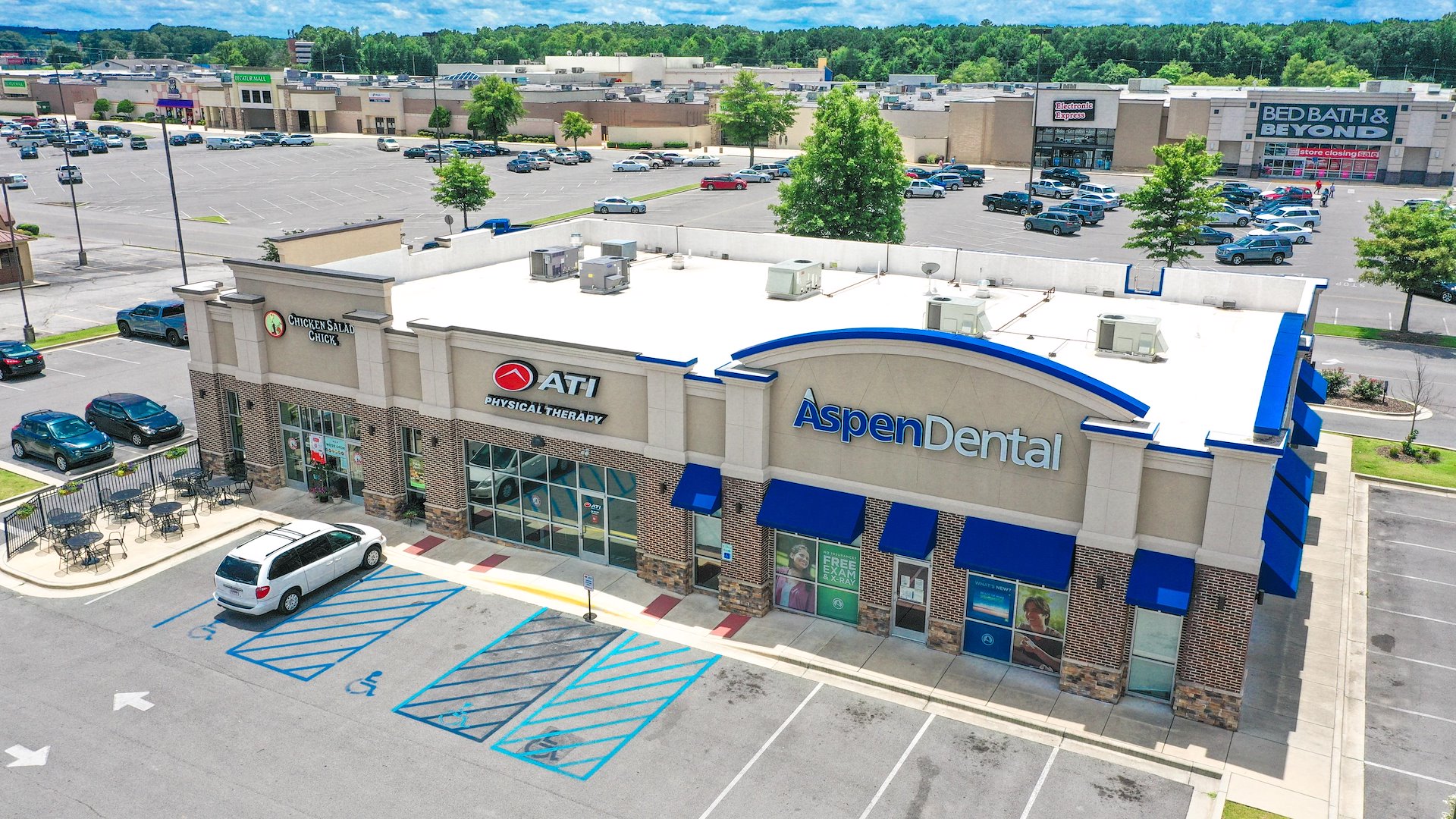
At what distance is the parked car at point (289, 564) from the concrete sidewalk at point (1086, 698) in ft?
4.97

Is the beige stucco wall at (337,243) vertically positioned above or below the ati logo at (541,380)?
above

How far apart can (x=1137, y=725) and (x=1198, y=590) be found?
321 centimetres

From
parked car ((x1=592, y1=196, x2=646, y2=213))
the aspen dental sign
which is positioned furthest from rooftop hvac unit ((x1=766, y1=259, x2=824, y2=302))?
parked car ((x1=592, y1=196, x2=646, y2=213))

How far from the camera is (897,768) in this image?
22.2 m

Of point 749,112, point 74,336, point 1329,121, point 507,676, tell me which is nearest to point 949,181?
point 749,112

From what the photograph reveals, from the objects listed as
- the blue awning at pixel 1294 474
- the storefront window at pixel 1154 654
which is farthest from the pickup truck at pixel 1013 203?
the storefront window at pixel 1154 654

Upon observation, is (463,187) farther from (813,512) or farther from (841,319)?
(813,512)

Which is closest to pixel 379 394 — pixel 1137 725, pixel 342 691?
pixel 342 691

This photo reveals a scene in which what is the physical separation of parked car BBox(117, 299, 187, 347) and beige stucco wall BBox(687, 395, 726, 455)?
36.2 m

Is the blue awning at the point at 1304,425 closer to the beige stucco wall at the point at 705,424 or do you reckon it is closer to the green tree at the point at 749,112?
the beige stucco wall at the point at 705,424

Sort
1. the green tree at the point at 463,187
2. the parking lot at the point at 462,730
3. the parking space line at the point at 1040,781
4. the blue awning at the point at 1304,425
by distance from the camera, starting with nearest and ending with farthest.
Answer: the parking space line at the point at 1040,781 → the parking lot at the point at 462,730 → the blue awning at the point at 1304,425 → the green tree at the point at 463,187

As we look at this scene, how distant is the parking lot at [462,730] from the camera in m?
21.3

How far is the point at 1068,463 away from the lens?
23.9m

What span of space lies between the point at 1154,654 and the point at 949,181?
84.5 m
